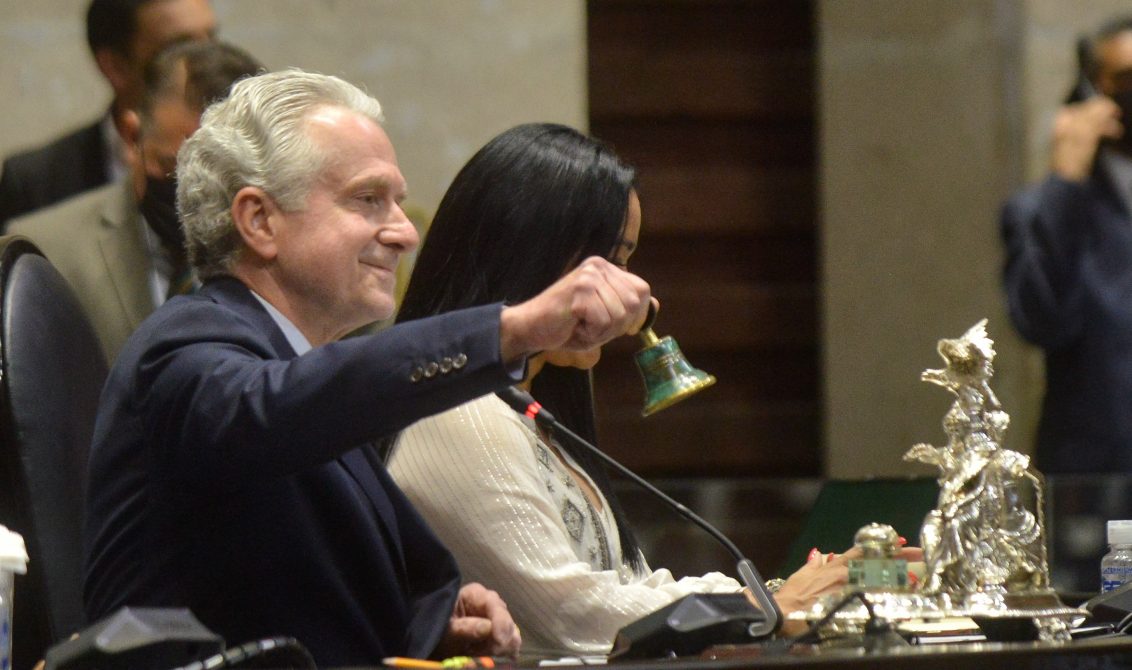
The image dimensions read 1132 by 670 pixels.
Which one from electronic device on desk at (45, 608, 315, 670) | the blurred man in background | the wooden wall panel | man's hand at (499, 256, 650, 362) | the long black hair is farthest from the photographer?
the wooden wall panel

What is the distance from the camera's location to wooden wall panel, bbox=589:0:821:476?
Answer: 3811 millimetres

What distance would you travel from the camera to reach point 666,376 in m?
1.72

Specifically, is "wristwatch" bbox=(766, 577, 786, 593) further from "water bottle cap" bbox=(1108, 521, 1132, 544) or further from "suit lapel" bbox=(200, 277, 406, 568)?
"suit lapel" bbox=(200, 277, 406, 568)

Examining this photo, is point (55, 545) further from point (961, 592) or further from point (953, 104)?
point (953, 104)

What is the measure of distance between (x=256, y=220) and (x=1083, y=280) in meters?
1.92

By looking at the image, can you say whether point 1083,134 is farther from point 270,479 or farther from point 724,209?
point 270,479

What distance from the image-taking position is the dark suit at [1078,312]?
287cm

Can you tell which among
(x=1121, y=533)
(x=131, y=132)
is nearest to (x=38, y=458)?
(x=1121, y=533)

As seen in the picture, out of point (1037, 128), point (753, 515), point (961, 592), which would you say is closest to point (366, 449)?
point (961, 592)

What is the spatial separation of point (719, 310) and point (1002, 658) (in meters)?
2.87

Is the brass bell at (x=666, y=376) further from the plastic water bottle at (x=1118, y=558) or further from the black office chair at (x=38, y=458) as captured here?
the black office chair at (x=38, y=458)

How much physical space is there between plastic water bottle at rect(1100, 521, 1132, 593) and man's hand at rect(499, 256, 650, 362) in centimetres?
62

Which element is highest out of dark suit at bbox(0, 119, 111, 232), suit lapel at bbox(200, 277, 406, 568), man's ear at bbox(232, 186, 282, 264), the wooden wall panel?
man's ear at bbox(232, 186, 282, 264)

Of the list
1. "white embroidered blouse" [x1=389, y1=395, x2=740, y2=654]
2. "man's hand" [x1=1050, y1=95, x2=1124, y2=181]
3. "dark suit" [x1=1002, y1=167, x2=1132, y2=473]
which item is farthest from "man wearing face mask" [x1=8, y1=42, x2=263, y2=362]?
"man's hand" [x1=1050, y1=95, x2=1124, y2=181]
